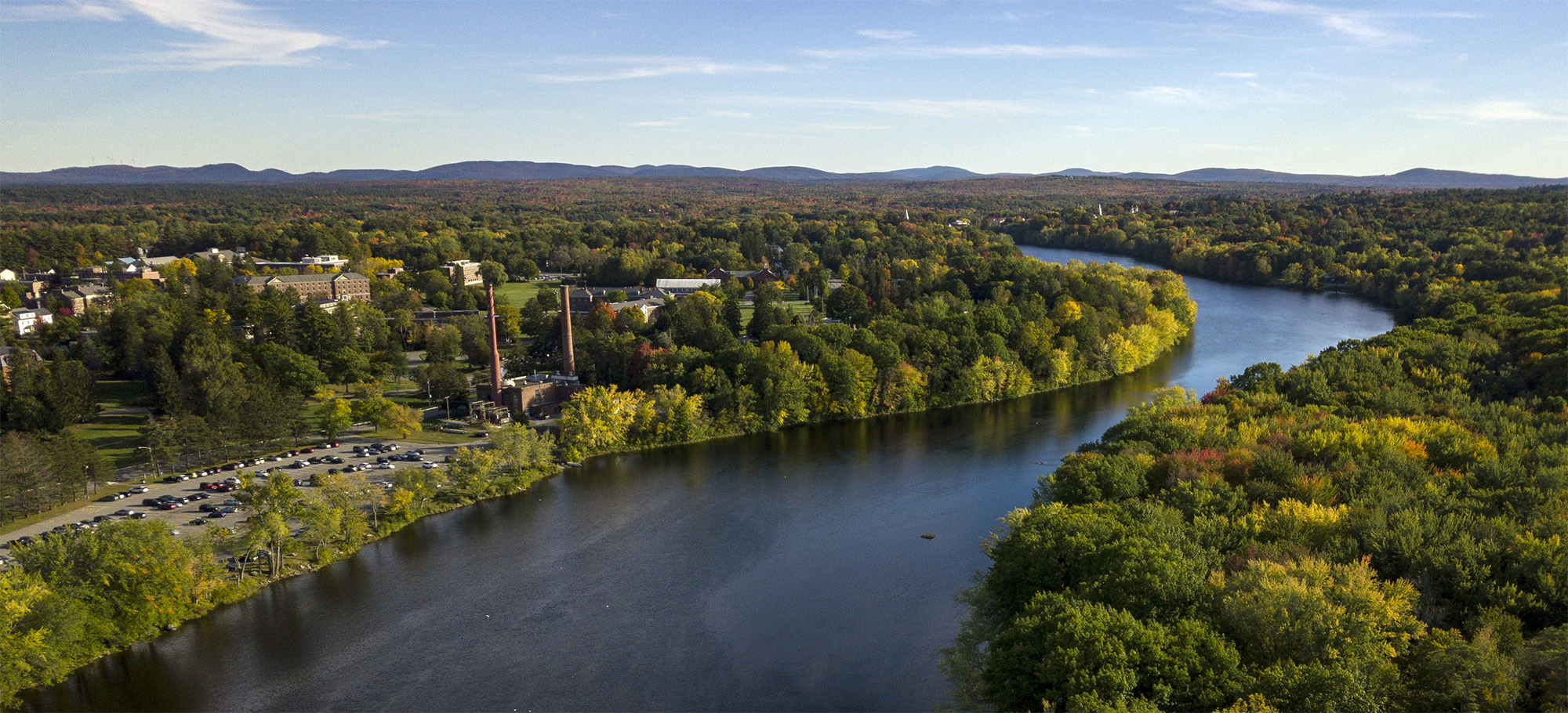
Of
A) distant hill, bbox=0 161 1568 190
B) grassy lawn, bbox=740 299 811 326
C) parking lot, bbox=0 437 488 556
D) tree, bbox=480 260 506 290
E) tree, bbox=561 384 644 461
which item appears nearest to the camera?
parking lot, bbox=0 437 488 556

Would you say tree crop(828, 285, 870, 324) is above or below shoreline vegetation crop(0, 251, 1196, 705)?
above

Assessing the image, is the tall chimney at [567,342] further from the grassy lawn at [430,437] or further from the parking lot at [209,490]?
the parking lot at [209,490]

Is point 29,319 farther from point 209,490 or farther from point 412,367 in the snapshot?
point 209,490

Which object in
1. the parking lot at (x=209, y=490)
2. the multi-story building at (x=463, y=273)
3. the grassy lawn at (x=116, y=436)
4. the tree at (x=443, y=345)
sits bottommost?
the parking lot at (x=209, y=490)

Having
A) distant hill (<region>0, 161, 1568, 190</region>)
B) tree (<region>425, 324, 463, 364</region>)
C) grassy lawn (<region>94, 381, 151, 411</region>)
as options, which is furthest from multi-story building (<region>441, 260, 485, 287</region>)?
distant hill (<region>0, 161, 1568, 190</region>)

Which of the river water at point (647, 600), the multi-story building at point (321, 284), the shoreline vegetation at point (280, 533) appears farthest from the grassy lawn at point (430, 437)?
the multi-story building at point (321, 284)

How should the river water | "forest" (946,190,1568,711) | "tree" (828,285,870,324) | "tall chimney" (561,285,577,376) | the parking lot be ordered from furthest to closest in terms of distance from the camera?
"tree" (828,285,870,324) → "tall chimney" (561,285,577,376) → the parking lot → the river water → "forest" (946,190,1568,711)

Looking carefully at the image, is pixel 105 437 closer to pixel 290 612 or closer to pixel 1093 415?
pixel 290 612

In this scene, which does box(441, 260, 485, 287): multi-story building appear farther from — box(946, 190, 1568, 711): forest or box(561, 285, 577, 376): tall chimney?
box(946, 190, 1568, 711): forest
